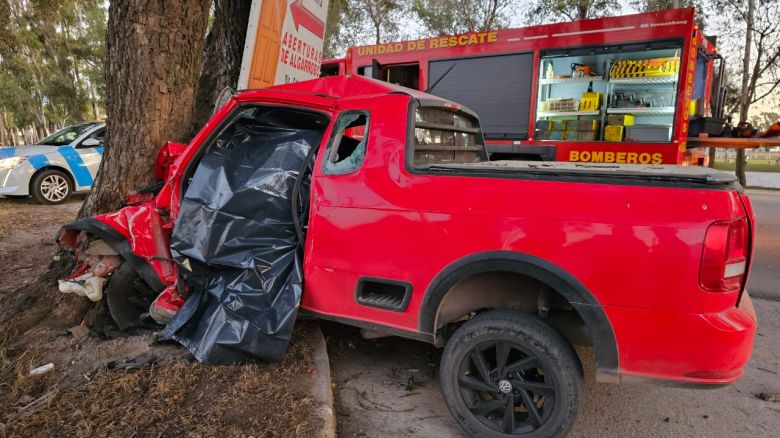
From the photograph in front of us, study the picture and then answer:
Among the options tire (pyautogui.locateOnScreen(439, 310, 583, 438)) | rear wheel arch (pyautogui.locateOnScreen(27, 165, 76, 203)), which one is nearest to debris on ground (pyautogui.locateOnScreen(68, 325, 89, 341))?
tire (pyautogui.locateOnScreen(439, 310, 583, 438))

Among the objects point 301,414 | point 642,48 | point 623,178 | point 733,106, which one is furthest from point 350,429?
point 733,106

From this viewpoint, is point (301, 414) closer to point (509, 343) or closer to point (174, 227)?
point (509, 343)

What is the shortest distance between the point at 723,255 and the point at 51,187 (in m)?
10.7

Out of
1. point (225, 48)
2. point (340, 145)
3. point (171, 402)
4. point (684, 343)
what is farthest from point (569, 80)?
point (171, 402)

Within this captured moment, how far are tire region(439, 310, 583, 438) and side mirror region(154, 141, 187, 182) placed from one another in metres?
2.60

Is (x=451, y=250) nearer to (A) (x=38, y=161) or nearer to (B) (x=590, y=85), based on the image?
(B) (x=590, y=85)

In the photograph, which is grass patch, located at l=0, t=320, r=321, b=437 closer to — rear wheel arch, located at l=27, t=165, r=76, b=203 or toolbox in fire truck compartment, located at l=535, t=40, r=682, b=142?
toolbox in fire truck compartment, located at l=535, t=40, r=682, b=142

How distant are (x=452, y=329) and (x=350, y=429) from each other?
765mm

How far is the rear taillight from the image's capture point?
1926mm

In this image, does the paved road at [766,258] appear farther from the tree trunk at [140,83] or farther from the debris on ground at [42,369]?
the debris on ground at [42,369]

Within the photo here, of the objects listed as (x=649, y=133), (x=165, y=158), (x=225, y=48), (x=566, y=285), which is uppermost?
(x=649, y=133)

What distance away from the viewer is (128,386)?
8.43 feet

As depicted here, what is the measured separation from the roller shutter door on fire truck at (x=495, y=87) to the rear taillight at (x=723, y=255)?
6.08 meters

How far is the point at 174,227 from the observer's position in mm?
3074
